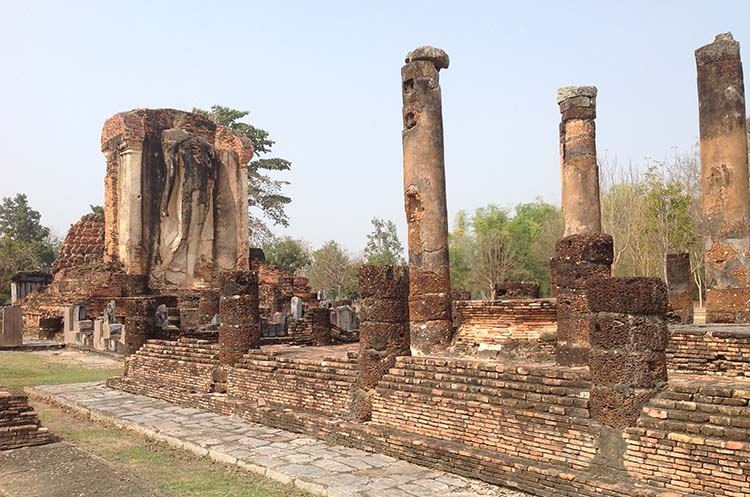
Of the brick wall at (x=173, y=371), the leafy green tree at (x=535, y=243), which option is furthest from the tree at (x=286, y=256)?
the brick wall at (x=173, y=371)

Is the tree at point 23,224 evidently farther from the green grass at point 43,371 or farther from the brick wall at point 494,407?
the brick wall at point 494,407

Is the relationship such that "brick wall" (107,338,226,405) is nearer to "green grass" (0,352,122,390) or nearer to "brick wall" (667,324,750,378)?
"green grass" (0,352,122,390)

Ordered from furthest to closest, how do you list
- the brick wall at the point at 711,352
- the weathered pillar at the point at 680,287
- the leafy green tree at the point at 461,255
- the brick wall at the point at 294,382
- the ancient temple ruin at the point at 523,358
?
the leafy green tree at the point at 461,255
the weathered pillar at the point at 680,287
the brick wall at the point at 294,382
the brick wall at the point at 711,352
the ancient temple ruin at the point at 523,358

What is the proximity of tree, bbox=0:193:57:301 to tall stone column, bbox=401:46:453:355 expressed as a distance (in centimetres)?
3276

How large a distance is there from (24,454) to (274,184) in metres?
35.5

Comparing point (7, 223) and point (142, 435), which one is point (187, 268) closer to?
point (142, 435)

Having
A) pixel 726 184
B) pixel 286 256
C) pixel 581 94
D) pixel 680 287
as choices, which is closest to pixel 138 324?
pixel 581 94

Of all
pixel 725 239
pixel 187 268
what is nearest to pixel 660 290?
pixel 725 239

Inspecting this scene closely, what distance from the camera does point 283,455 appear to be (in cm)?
746

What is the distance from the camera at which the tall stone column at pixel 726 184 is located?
39.3 feet

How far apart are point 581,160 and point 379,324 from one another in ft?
17.7

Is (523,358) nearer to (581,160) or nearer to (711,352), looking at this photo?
(711,352)

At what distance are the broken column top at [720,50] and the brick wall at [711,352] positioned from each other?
19.8 ft

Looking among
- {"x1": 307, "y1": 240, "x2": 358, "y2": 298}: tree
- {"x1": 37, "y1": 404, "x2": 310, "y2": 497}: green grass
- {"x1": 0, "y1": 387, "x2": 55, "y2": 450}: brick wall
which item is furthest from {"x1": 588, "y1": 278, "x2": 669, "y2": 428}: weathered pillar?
{"x1": 307, "y1": 240, "x2": 358, "y2": 298}: tree
